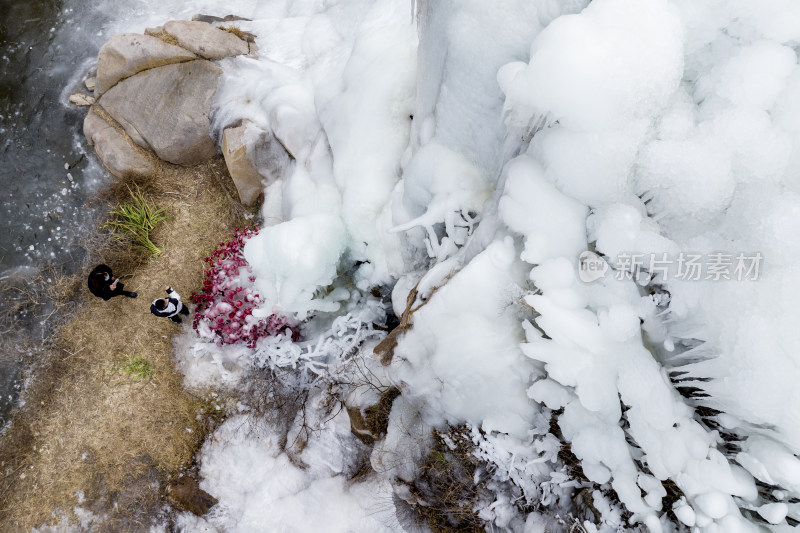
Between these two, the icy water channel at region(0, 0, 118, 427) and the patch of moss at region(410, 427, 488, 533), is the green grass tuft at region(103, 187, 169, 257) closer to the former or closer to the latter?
the icy water channel at region(0, 0, 118, 427)

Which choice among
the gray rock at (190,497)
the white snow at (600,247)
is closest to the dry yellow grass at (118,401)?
the gray rock at (190,497)

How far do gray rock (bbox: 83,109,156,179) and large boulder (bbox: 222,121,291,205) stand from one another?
41.0 inches

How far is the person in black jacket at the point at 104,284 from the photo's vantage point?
4.37m

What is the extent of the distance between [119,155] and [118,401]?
2601mm

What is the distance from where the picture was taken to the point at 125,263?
4.84 meters

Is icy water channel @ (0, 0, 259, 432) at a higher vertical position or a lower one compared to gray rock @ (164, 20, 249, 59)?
lower

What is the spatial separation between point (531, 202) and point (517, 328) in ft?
2.26

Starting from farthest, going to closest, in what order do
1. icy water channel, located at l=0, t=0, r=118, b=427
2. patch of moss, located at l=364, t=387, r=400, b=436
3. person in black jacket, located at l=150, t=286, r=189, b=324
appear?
icy water channel, located at l=0, t=0, r=118, b=427 → person in black jacket, located at l=150, t=286, r=189, b=324 → patch of moss, located at l=364, t=387, r=400, b=436

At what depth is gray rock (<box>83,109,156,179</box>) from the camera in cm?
496

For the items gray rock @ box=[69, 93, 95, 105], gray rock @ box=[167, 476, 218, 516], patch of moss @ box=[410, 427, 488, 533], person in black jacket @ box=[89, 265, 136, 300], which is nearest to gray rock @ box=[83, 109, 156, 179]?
gray rock @ box=[69, 93, 95, 105]

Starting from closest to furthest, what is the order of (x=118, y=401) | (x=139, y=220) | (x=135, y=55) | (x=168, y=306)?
1. (x=168, y=306)
2. (x=118, y=401)
3. (x=139, y=220)
4. (x=135, y=55)

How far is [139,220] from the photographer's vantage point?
15.6ft

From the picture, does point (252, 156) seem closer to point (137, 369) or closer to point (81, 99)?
point (137, 369)

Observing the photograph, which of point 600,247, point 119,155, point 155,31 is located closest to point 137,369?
point 119,155
